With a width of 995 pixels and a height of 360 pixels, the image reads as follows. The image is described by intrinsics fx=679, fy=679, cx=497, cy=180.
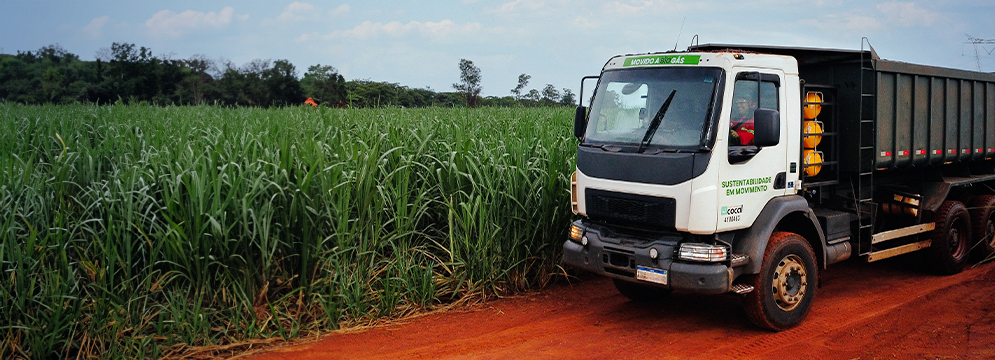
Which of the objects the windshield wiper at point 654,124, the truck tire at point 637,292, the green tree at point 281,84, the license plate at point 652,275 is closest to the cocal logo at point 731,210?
the license plate at point 652,275

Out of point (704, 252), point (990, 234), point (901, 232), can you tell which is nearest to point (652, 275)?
point (704, 252)

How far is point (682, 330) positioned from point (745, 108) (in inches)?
76.7

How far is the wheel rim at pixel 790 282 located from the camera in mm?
5684

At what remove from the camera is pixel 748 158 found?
213 inches

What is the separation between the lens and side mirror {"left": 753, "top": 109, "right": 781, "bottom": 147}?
510 centimetres

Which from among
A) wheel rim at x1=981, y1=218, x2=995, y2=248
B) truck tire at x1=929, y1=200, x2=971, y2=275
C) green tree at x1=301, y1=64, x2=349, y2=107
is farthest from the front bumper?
green tree at x1=301, y1=64, x2=349, y2=107

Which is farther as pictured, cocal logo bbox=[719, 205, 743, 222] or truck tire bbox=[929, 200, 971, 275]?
truck tire bbox=[929, 200, 971, 275]

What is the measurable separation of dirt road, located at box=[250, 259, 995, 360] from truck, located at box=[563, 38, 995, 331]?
0.30m

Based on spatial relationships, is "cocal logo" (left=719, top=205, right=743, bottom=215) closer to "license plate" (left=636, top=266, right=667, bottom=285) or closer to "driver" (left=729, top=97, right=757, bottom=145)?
"driver" (left=729, top=97, right=757, bottom=145)

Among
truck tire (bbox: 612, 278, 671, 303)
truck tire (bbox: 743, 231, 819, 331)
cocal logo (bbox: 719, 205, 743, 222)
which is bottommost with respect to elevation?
truck tire (bbox: 612, 278, 671, 303)

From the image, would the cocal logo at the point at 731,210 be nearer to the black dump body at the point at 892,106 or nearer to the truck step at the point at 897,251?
the black dump body at the point at 892,106

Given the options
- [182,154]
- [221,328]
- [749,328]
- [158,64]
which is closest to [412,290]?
[221,328]

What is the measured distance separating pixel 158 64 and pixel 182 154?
91.6 feet

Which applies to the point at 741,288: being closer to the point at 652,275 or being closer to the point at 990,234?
the point at 652,275
